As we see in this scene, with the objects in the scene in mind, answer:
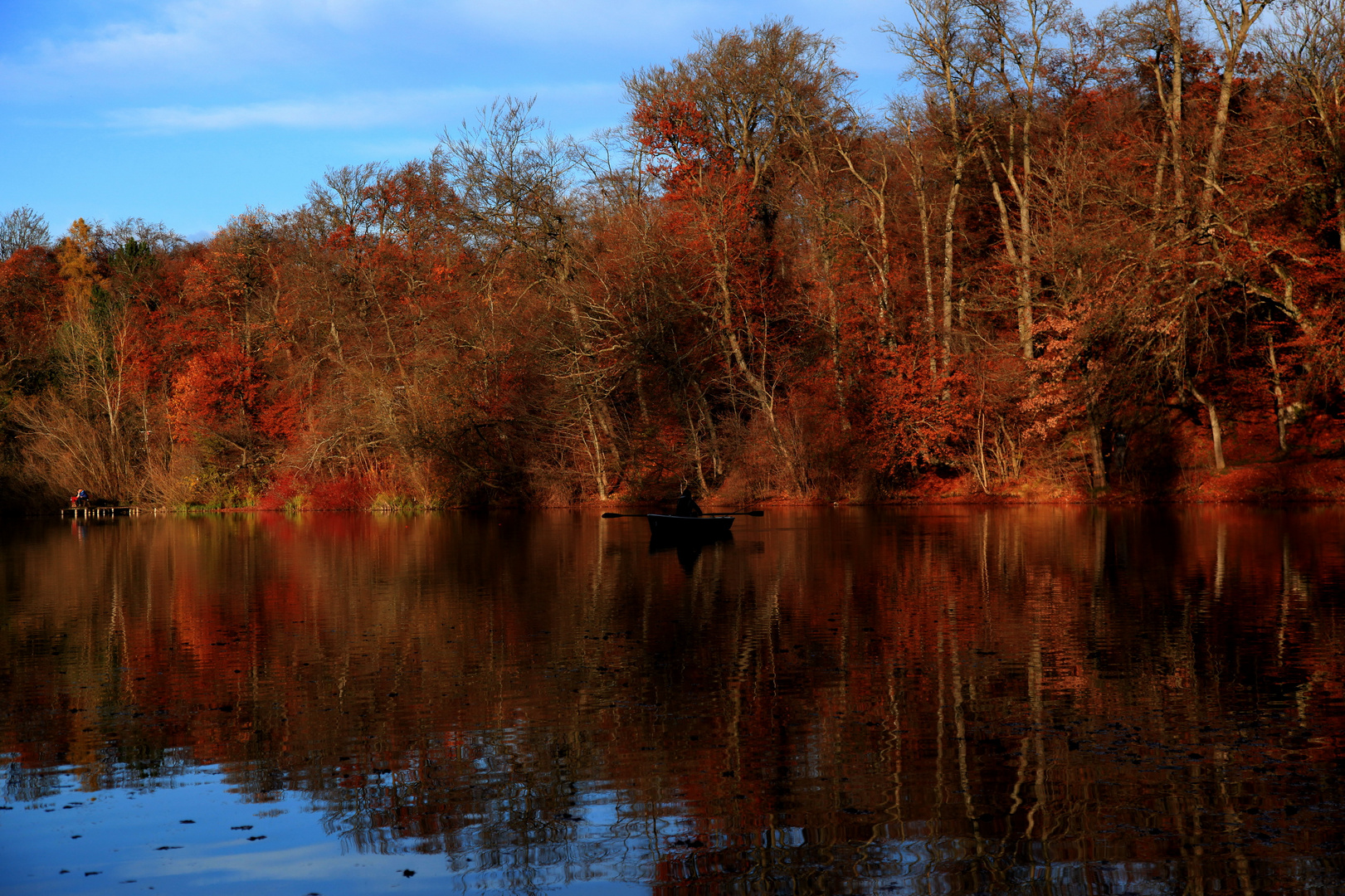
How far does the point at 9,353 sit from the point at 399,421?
2819cm

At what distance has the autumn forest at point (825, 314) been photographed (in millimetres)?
33125

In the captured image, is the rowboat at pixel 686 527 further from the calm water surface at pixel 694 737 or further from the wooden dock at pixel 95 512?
the wooden dock at pixel 95 512

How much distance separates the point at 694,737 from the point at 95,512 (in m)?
51.4

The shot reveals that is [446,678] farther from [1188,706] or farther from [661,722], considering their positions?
[1188,706]

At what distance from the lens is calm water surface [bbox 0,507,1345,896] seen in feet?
19.5

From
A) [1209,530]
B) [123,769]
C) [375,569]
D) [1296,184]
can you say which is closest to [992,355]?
[1296,184]

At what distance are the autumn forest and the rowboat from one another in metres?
13.3

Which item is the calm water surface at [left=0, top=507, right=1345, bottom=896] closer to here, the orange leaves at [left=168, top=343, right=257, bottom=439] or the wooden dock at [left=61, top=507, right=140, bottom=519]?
the wooden dock at [left=61, top=507, right=140, bottom=519]

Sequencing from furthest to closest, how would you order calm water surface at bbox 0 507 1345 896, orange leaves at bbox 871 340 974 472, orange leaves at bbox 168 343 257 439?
orange leaves at bbox 168 343 257 439
orange leaves at bbox 871 340 974 472
calm water surface at bbox 0 507 1345 896

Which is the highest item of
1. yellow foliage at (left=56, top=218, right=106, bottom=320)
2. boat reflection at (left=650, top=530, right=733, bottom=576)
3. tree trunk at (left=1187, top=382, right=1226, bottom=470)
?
yellow foliage at (left=56, top=218, right=106, bottom=320)

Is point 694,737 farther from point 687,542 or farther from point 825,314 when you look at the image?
point 825,314

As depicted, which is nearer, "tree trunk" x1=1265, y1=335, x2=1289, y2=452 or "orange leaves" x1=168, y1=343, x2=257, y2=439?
"tree trunk" x1=1265, y1=335, x2=1289, y2=452

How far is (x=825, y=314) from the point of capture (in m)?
42.7

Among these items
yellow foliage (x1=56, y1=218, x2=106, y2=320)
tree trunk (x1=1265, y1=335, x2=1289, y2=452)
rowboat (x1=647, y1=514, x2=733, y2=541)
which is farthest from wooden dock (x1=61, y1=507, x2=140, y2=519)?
tree trunk (x1=1265, y1=335, x2=1289, y2=452)
